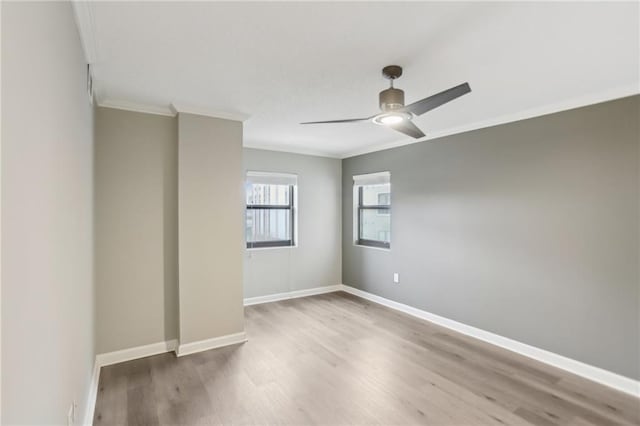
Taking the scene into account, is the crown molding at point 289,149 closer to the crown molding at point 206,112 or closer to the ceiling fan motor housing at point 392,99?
the crown molding at point 206,112

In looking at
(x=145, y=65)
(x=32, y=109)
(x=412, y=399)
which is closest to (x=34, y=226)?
(x=32, y=109)

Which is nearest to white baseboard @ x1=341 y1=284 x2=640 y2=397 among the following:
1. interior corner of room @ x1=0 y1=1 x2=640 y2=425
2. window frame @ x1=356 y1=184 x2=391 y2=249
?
interior corner of room @ x1=0 y1=1 x2=640 y2=425

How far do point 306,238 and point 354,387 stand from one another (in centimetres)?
313

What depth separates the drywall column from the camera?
3328 mm

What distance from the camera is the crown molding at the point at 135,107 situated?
3066 mm

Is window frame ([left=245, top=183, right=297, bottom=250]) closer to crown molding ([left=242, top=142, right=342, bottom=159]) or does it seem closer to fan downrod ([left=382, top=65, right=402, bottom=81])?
crown molding ([left=242, top=142, right=342, bottom=159])

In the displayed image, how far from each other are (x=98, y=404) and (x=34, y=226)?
2.15 metres

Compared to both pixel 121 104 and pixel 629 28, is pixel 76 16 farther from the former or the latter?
pixel 629 28

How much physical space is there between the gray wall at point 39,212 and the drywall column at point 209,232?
57.6 inches

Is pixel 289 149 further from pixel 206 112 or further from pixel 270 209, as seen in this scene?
pixel 206 112

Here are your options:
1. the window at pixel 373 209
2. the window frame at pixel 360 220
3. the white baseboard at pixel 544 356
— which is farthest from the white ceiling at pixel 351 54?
the white baseboard at pixel 544 356

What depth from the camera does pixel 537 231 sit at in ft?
10.6

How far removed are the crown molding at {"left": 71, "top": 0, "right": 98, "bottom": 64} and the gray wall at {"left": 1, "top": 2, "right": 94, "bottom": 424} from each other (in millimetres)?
72

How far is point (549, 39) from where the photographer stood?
1945 millimetres
